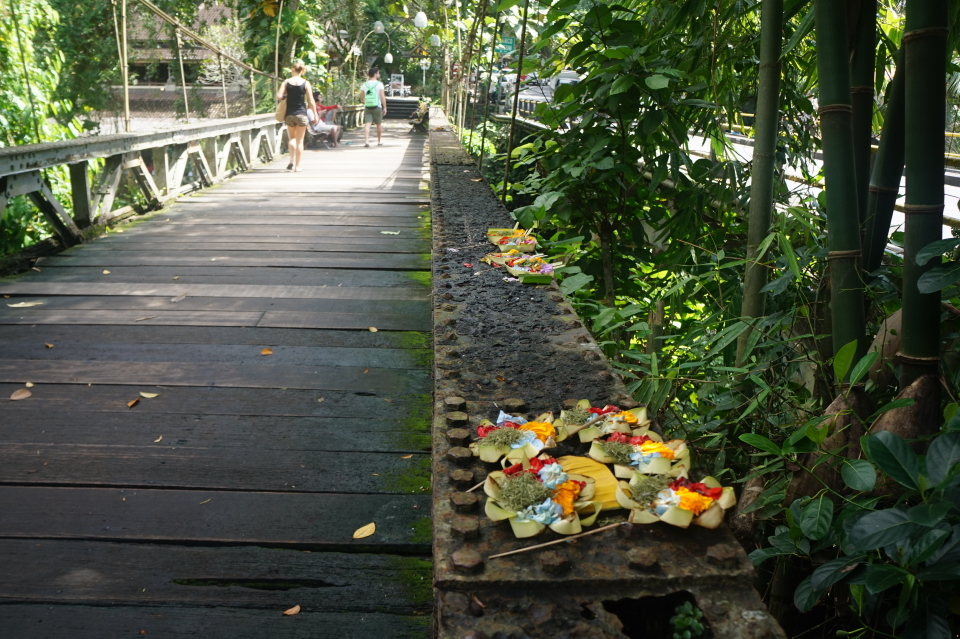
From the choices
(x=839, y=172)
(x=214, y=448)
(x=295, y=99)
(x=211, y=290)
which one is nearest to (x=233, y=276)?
(x=211, y=290)

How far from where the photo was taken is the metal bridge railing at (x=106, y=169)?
4.05 m

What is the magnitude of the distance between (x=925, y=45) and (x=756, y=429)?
38.6 inches

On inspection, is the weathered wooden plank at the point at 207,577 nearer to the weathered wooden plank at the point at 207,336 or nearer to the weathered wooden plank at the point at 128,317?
the weathered wooden plank at the point at 207,336

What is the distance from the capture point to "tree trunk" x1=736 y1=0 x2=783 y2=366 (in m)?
1.66

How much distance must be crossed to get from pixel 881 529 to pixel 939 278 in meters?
0.38

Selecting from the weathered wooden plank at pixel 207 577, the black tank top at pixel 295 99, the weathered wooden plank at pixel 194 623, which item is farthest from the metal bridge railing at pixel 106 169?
the weathered wooden plank at pixel 194 623

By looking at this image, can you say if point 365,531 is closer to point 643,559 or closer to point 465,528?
point 465,528

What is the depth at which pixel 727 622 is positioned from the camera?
0.90 meters

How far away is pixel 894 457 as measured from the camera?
0.97 meters

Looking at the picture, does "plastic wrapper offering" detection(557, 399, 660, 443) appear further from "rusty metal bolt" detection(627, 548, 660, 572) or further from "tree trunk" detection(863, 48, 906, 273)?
"tree trunk" detection(863, 48, 906, 273)

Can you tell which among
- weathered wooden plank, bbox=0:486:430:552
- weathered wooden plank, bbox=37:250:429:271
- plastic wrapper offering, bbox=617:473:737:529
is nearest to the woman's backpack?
weathered wooden plank, bbox=37:250:429:271

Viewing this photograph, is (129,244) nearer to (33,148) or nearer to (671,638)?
(33,148)

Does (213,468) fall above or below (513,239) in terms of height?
below

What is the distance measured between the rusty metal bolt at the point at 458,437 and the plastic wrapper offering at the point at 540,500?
13 cm
